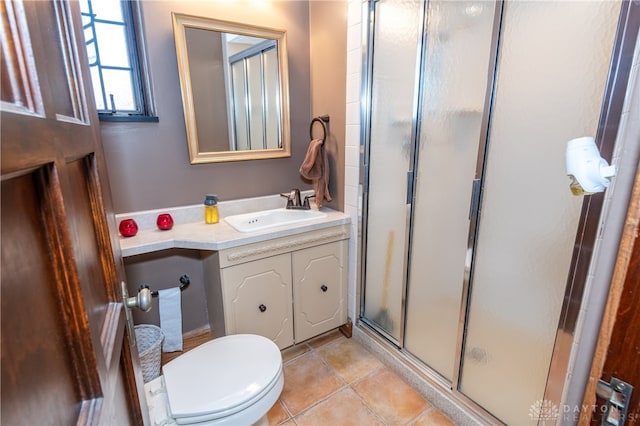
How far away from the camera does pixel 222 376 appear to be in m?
1.22

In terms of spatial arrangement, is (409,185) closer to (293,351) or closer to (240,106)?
(240,106)

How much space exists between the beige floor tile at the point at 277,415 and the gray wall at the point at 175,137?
122 cm

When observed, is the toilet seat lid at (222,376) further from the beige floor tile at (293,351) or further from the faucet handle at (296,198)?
the faucet handle at (296,198)

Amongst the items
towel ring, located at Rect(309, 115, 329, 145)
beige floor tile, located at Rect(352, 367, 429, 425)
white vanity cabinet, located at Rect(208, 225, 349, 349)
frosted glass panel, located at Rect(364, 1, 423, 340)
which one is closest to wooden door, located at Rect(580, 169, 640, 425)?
frosted glass panel, located at Rect(364, 1, 423, 340)

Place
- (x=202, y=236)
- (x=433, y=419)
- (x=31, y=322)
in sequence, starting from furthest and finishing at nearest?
(x=202, y=236) < (x=433, y=419) < (x=31, y=322)

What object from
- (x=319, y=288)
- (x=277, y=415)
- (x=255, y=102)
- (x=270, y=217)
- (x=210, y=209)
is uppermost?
(x=255, y=102)

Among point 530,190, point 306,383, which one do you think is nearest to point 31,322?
point 530,190

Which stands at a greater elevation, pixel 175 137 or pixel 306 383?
pixel 175 137

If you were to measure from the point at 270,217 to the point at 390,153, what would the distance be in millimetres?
880

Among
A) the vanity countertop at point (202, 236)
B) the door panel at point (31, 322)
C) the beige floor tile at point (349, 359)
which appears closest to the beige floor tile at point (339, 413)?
the beige floor tile at point (349, 359)

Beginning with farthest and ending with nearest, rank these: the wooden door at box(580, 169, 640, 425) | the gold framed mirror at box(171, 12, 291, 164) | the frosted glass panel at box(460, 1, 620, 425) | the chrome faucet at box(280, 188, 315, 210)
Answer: the chrome faucet at box(280, 188, 315, 210), the gold framed mirror at box(171, 12, 291, 164), the frosted glass panel at box(460, 1, 620, 425), the wooden door at box(580, 169, 640, 425)

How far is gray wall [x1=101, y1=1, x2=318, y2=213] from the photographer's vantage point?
1.66m

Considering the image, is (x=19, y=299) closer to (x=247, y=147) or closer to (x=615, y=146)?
(x=615, y=146)

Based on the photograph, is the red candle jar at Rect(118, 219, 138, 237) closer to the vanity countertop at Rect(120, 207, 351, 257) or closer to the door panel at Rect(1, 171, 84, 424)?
the vanity countertop at Rect(120, 207, 351, 257)
